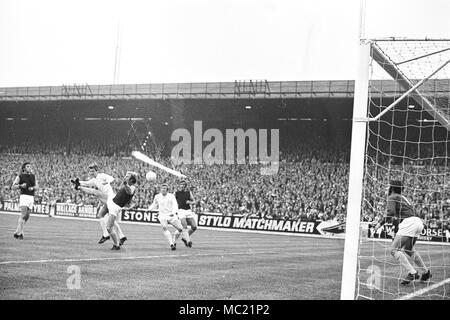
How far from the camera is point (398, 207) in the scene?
8680 mm

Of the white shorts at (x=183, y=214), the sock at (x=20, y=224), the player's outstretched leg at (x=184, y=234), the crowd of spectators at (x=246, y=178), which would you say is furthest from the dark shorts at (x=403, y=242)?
the crowd of spectators at (x=246, y=178)

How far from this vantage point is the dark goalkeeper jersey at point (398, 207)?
8.39 metres

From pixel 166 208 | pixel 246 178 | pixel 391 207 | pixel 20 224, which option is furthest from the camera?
pixel 246 178

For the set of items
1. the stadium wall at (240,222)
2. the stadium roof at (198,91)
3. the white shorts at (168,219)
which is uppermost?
the stadium roof at (198,91)

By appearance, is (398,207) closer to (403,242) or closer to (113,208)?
(403,242)

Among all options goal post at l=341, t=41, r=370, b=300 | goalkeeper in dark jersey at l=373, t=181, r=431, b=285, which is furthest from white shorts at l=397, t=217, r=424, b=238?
goal post at l=341, t=41, r=370, b=300

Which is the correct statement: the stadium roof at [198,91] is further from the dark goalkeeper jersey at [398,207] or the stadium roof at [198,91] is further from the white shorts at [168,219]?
the dark goalkeeper jersey at [398,207]

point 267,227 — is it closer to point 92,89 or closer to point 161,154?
point 161,154

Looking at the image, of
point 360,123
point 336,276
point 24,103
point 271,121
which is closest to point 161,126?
point 271,121

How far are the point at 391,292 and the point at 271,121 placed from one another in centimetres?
2395

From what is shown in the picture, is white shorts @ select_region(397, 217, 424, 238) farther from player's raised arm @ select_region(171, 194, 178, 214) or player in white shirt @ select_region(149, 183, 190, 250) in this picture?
player's raised arm @ select_region(171, 194, 178, 214)

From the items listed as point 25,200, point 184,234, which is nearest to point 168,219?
point 184,234
